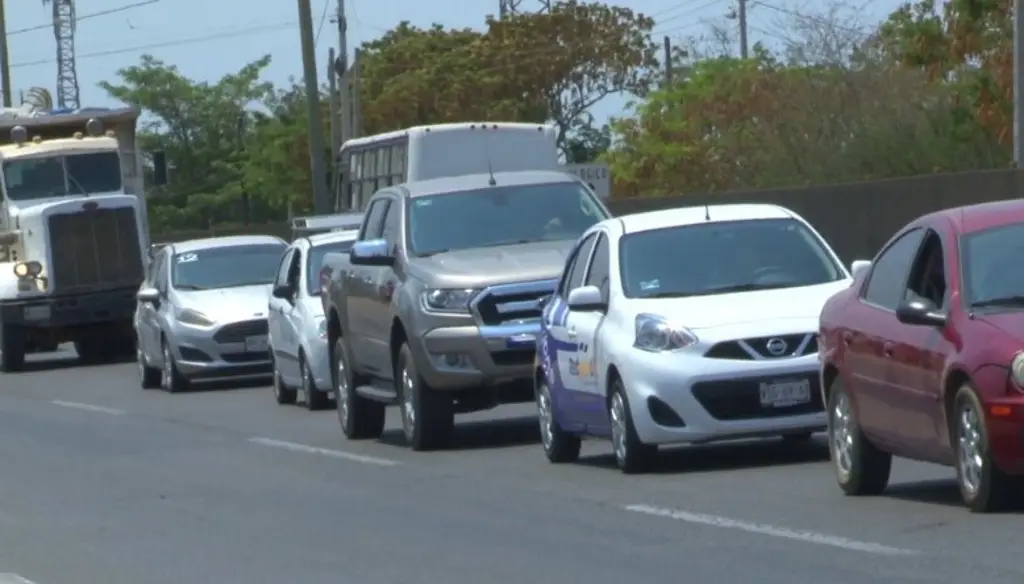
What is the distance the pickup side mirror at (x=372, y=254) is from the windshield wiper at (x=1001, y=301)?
7.63 m

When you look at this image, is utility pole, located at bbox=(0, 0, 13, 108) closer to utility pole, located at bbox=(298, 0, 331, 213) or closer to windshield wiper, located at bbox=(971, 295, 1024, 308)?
utility pole, located at bbox=(298, 0, 331, 213)

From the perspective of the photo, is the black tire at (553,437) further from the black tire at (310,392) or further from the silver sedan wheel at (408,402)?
the black tire at (310,392)

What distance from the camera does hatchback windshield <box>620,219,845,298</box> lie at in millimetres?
14891

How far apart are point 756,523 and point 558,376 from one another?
406 centimetres

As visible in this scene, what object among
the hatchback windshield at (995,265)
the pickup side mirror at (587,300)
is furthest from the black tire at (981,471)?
the pickup side mirror at (587,300)

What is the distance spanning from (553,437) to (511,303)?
64.0 inches

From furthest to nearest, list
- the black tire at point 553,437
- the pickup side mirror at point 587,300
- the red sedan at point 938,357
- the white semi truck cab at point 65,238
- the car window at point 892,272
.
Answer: the white semi truck cab at point 65,238, the black tire at point 553,437, the pickup side mirror at point 587,300, the car window at point 892,272, the red sedan at point 938,357

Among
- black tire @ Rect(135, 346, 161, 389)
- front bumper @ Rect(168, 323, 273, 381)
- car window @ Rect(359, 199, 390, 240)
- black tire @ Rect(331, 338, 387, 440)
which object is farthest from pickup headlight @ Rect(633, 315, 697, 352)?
black tire @ Rect(135, 346, 161, 389)

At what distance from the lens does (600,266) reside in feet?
50.6

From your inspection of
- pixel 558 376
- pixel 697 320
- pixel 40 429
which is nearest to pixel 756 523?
pixel 697 320

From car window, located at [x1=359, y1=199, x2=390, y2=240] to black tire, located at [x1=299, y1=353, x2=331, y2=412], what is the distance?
4179mm

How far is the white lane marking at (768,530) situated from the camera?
10.4 metres

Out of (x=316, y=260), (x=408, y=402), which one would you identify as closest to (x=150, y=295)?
(x=316, y=260)

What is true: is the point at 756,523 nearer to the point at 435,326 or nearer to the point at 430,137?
the point at 435,326
